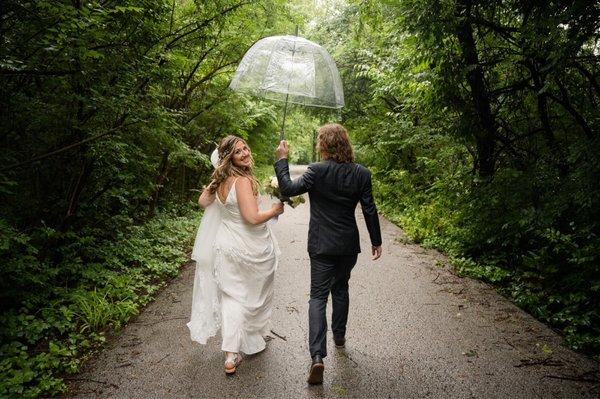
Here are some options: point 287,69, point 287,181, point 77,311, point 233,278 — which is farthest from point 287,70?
point 77,311

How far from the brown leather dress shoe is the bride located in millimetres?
Answer: 708

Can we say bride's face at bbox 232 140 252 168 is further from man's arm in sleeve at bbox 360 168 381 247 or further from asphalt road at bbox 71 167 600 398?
asphalt road at bbox 71 167 600 398

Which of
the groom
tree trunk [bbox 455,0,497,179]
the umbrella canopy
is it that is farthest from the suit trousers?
tree trunk [bbox 455,0,497,179]

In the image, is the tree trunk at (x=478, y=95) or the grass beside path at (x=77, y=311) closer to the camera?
the grass beside path at (x=77, y=311)

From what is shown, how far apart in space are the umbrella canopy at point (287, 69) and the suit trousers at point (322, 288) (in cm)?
187

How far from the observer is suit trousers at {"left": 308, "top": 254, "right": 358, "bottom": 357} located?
3.41m

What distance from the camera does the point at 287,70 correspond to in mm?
4082

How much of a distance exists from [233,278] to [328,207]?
1.14 meters

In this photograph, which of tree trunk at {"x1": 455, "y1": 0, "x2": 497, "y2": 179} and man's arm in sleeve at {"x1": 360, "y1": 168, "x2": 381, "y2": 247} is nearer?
man's arm in sleeve at {"x1": 360, "y1": 168, "x2": 381, "y2": 247}

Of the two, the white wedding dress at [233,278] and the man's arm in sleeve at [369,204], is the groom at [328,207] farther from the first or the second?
the white wedding dress at [233,278]

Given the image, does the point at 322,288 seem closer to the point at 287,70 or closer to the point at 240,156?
the point at 240,156

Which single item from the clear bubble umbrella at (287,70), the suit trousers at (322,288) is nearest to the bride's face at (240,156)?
the clear bubble umbrella at (287,70)

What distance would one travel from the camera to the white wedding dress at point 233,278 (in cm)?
359

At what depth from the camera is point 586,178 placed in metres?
3.79
